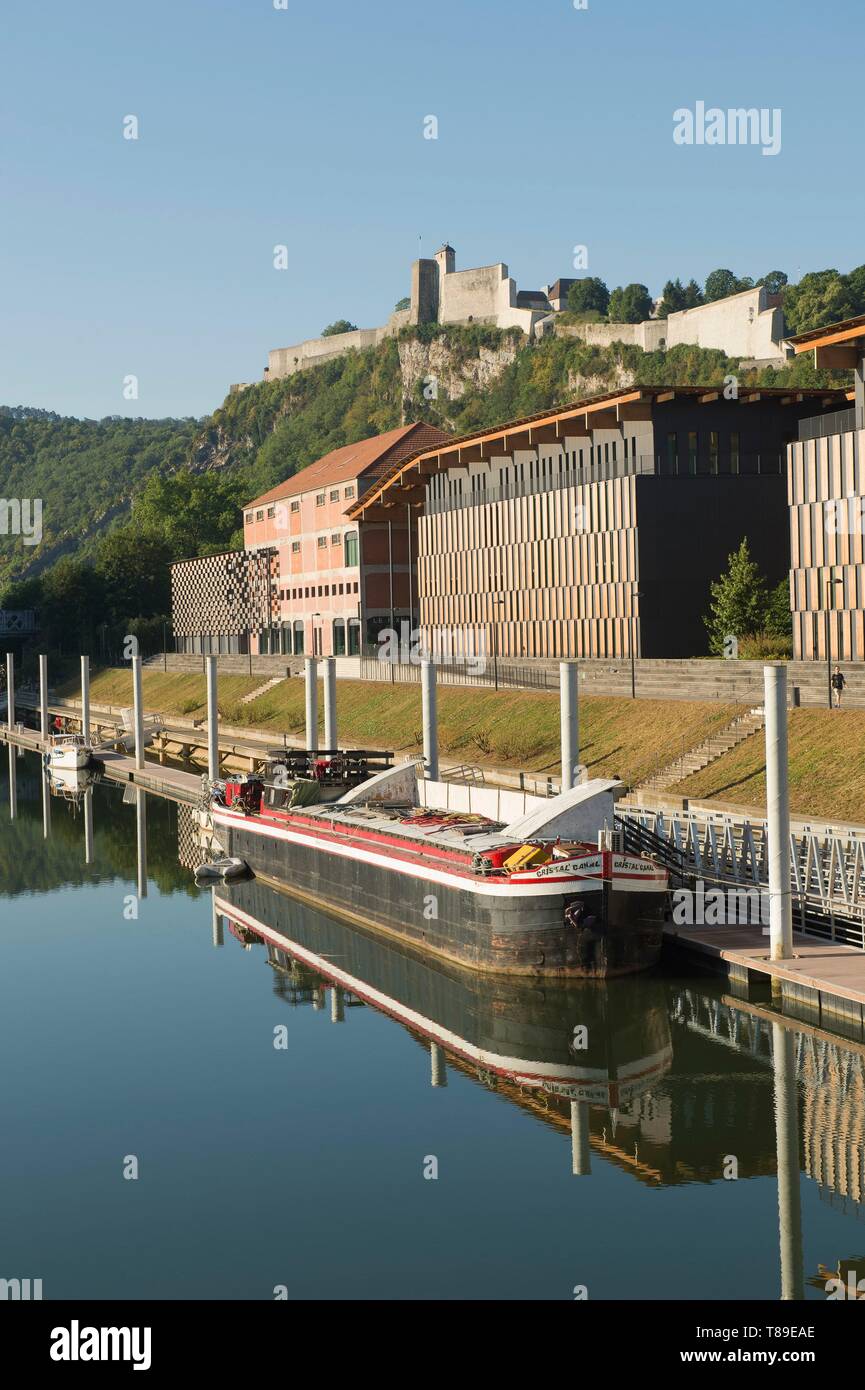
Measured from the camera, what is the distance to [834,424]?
203ft

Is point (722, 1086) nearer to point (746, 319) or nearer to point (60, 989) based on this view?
point (60, 989)

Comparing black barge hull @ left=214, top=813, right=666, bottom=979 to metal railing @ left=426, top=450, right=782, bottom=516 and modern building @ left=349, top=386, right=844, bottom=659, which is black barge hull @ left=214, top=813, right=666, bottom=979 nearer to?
modern building @ left=349, top=386, right=844, bottom=659

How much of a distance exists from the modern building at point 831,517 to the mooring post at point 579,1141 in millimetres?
36740

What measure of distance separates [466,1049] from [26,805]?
55645 millimetres

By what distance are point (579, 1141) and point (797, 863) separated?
419 inches

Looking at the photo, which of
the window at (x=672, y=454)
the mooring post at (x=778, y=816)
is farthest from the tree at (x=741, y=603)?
the mooring post at (x=778, y=816)

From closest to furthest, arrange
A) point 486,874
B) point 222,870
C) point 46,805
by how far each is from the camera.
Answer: point 486,874, point 222,870, point 46,805

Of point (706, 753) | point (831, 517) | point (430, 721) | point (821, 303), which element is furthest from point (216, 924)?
point (821, 303)

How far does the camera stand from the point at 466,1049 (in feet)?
99.9

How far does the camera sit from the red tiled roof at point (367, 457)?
380 ft

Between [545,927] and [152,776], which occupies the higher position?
[545,927]

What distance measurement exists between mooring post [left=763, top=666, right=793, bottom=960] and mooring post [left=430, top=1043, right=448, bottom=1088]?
22.4ft

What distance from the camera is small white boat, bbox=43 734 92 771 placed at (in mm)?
89750

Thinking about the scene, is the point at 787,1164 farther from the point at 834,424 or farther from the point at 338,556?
the point at 338,556
